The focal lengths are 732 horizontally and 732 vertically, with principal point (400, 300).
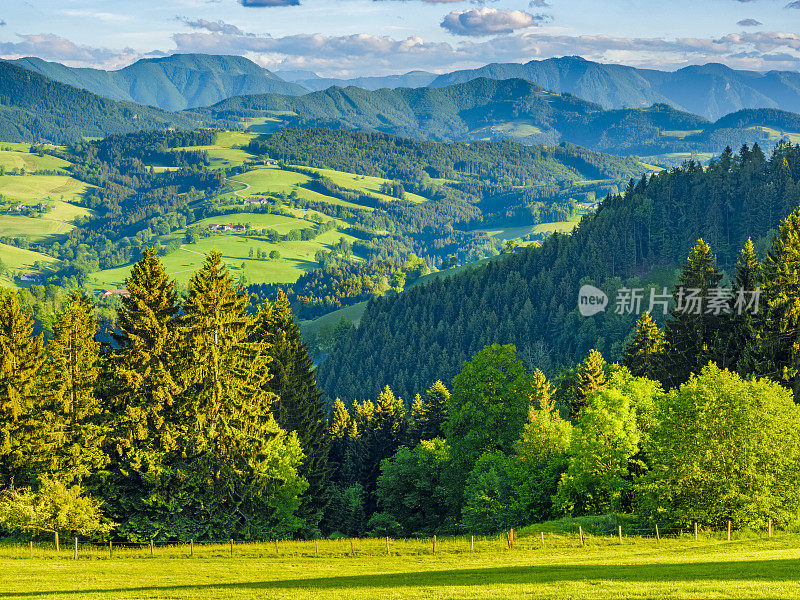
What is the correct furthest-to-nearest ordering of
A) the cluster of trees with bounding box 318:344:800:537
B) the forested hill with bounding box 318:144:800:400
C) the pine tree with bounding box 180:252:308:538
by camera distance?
the forested hill with bounding box 318:144:800:400
the pine tree with bounding box 180:252:308:538
the cluster of trees with bounding box 318:344:800:537

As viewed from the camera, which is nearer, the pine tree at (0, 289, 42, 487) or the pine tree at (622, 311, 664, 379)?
the pine tree at (0, 289, 42, 487)

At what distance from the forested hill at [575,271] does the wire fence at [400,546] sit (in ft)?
382

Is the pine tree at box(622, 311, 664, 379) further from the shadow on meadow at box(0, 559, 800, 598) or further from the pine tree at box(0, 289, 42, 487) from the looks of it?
the pine tree at box(0, 289, 42, 487)

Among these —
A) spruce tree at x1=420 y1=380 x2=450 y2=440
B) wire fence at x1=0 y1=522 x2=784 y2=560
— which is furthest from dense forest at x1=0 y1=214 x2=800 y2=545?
spruce tree at x1=420 y1=380 x2=450 y2=440

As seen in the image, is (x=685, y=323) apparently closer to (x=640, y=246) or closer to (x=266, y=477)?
(x=266, y=477)

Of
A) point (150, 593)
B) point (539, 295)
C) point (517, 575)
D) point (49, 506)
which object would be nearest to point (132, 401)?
point (49, 506)

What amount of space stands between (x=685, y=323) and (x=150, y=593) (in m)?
52.4

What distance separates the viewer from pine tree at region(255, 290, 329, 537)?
6281cm

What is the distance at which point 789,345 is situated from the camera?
6109cm

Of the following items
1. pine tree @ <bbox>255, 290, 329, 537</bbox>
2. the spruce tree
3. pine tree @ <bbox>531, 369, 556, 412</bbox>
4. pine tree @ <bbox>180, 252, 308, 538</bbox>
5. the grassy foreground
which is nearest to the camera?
the grassy foreground

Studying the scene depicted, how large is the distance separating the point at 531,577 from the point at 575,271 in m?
159

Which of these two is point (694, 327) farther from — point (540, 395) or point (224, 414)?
point (224, 414)

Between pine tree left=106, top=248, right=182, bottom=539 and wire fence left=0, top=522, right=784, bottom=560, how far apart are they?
2.98 meters

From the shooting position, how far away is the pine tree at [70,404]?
49969mm
